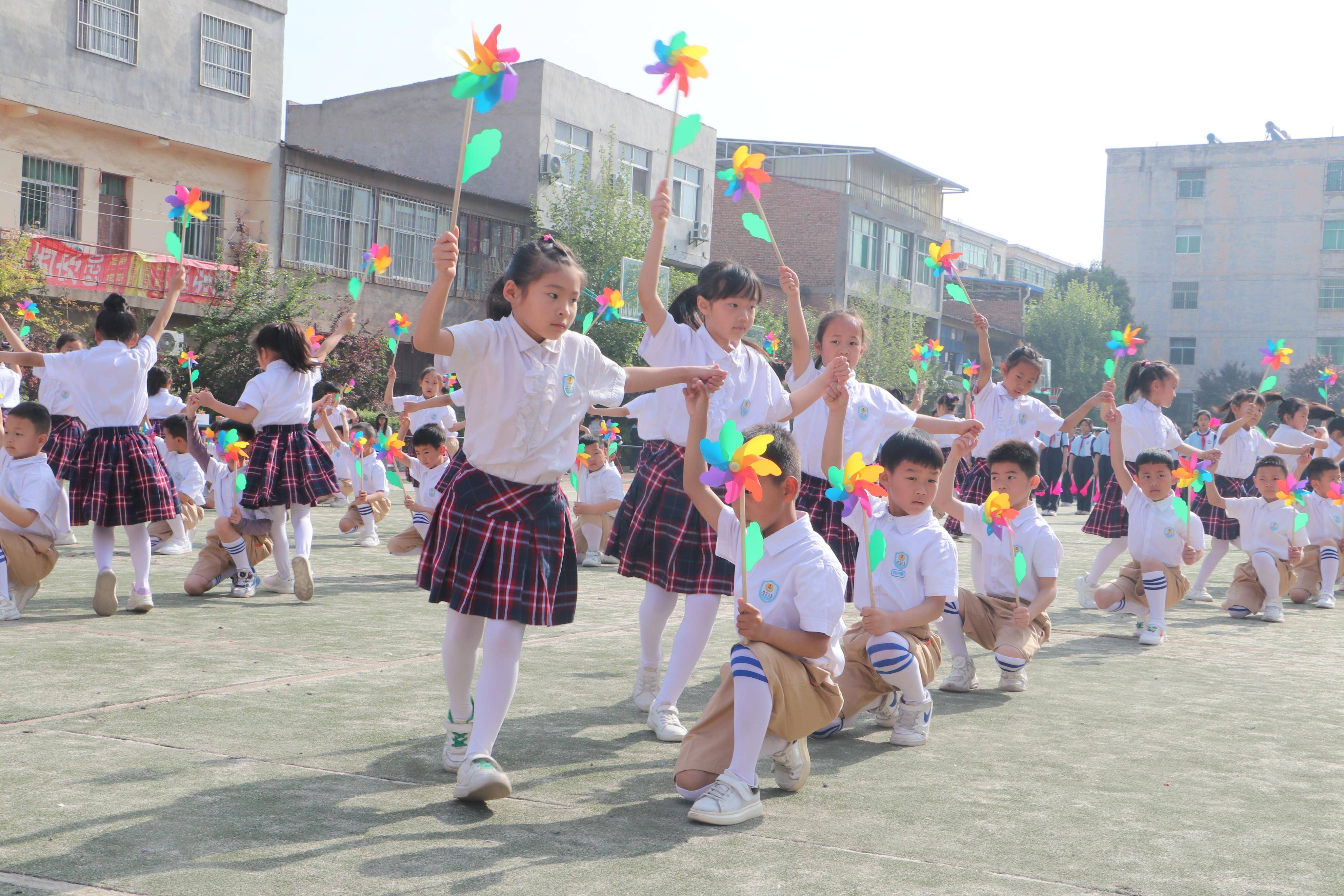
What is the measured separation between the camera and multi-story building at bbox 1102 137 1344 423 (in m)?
49.8

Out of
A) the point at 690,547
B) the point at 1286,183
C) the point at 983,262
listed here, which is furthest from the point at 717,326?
the point at 983,262

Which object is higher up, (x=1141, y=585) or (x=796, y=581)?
(x=796, y=581)

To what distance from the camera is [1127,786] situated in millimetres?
3549

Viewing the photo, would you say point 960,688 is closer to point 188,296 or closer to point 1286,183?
point 188,296

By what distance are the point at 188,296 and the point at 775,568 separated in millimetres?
18942

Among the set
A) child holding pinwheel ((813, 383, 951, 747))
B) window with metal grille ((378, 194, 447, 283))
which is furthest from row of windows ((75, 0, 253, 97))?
child holding pinwheel ((813, 383, 951, 747))

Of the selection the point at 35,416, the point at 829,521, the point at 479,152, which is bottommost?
the point at 829,521

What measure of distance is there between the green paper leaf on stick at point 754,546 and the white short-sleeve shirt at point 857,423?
1.45m

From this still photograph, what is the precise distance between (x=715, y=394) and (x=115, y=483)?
340 cm

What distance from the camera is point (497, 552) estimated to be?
10.7ft

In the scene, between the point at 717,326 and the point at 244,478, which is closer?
the point at 717,326

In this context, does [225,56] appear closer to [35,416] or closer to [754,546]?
[35,416]

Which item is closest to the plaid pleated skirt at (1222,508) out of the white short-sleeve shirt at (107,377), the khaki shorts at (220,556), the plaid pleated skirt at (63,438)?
the khaki shorts at (220,556)

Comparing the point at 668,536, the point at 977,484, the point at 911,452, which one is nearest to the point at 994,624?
the point at 911,452
